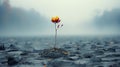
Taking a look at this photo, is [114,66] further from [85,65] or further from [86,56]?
[86,56]

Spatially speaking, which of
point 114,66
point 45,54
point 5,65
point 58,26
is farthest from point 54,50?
point 114,66

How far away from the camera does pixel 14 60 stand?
22984 mm

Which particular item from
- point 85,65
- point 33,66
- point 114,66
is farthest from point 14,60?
point 114,66

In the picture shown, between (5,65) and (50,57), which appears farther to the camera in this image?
(50,57)

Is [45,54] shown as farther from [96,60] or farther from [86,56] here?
[96,60]

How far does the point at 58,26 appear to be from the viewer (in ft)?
94.2

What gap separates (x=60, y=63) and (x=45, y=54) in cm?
687

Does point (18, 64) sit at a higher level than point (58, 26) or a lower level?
lower

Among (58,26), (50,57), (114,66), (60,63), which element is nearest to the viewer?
(114,66)

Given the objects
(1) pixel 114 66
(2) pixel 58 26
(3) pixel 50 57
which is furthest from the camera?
(2) pixel 58 26

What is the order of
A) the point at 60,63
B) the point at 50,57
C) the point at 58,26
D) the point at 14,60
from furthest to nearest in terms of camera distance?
the point at 58,26, the point at 50,57, the point at 14,60, the point at 60,63

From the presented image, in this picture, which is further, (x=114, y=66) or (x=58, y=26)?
(x=58, y=26)

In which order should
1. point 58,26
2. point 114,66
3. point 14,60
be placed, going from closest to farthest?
point 114,66
point 14,60
point 58,26

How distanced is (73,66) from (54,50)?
279 inches
